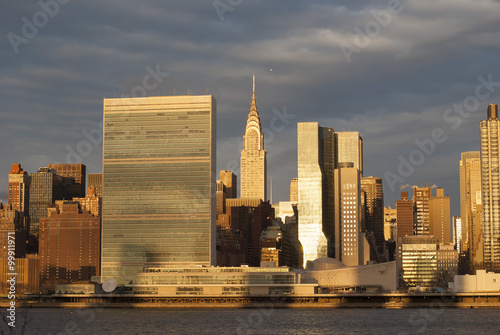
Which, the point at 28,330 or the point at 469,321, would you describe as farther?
the point at 469,321

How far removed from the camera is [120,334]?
520ft

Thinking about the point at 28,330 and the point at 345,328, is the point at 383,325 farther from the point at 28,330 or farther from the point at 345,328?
the point at 28,330

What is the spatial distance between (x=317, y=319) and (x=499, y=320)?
37585mm

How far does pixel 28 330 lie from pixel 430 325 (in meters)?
77.4

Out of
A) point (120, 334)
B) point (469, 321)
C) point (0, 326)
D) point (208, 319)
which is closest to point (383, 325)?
point (469, 321)

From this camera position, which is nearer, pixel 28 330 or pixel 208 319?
pixel 28 330

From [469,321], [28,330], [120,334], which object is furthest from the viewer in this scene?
[469,321]

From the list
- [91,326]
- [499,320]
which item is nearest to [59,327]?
[91,326]

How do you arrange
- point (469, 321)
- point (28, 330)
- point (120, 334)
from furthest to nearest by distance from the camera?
point (469, 321)
point (28, 330)
point (120, 334)

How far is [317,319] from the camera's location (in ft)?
629

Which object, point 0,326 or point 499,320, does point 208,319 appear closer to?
point 0,326

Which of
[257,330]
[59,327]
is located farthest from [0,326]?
[257,330]

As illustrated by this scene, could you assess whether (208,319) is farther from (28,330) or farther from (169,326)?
(28,330)

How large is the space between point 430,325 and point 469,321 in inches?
472
